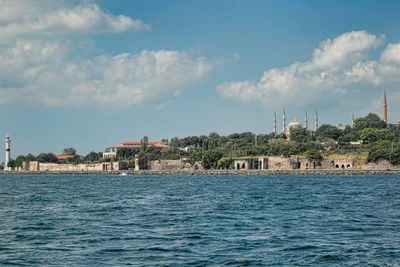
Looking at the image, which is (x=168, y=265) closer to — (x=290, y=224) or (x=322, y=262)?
(x=322, y=262)

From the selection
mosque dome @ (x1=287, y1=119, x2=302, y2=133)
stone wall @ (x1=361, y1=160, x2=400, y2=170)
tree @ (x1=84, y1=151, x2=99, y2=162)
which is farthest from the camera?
tree @ (x1=84, y1=151, x2=99, y2=162)

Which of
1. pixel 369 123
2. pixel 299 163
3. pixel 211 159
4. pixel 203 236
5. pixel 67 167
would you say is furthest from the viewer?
pixel 67 167

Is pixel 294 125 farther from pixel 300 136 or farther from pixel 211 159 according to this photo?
pixel 211 159

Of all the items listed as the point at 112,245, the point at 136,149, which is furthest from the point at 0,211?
the point at 136,149

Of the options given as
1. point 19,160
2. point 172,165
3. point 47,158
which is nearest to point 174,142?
point 47,158

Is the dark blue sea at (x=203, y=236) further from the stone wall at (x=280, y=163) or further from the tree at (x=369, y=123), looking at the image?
the tree at (x=369, y=123)

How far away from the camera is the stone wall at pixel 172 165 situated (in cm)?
12081

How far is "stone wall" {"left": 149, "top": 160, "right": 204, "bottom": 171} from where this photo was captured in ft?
396

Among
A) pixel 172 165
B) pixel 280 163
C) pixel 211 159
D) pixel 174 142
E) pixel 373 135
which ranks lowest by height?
pixel 280 163

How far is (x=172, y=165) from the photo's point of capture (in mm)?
126062

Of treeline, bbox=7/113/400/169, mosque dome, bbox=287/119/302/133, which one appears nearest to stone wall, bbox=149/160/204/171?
treeline, bbox=7/113/400/169

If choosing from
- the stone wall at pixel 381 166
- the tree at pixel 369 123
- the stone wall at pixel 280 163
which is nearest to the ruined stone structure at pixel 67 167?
the stone wall at pixel 280 163

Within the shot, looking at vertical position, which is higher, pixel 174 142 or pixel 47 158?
pixel 174 142

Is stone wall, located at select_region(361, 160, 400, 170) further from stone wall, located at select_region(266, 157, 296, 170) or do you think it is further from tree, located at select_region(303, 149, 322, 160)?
stone wall, located at select_region(266, 157, 296, 170)
